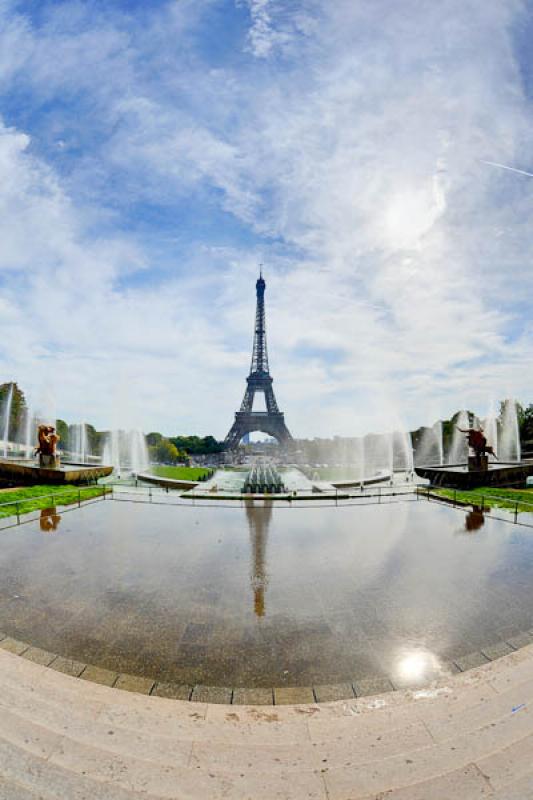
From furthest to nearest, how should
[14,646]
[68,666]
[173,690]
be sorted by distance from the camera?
[14,646], [68,666], [173,690]

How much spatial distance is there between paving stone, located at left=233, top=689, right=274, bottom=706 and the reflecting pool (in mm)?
198

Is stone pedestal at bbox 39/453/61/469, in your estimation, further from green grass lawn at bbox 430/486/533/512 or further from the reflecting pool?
green grass lawn at bbox 430/486/533/512

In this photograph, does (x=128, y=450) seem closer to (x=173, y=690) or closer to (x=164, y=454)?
(x=164, y=454)

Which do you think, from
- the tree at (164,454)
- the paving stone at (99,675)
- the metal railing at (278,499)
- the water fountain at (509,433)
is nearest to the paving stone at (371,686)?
the paving stone at (99,675)

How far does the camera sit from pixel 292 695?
5.00 meters

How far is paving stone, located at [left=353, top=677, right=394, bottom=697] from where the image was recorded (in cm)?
507

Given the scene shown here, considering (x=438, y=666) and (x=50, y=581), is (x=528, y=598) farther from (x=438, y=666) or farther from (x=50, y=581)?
(x=50, y=581)

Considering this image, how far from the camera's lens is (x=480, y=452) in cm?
2375

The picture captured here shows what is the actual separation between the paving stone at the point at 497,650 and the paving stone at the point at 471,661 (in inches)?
4.1

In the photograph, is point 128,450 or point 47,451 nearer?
point 47,451

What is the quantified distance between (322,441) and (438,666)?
124 metres

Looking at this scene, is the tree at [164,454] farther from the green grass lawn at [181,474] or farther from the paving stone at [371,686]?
the paving stone at [371,686]

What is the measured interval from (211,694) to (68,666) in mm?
2128

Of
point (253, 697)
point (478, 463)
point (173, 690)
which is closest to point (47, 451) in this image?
point (173, 690)
